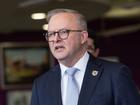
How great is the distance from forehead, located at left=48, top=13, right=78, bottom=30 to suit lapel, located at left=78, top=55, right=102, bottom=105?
0.68 feet

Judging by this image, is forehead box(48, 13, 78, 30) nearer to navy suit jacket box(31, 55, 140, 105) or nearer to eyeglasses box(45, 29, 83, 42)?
eyeglasses box(45, 29, 83, 42)

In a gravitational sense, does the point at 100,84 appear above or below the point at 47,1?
below

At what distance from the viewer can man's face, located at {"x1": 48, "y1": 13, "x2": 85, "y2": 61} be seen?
99.7 inches

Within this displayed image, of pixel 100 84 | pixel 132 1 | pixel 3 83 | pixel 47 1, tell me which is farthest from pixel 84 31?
pixel 3 83

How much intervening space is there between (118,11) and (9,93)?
6.44 feet

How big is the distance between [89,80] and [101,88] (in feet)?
0.25

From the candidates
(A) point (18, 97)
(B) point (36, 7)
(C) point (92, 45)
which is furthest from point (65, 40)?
(A) point (18, 97)

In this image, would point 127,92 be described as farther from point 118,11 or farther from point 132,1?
point 118,11

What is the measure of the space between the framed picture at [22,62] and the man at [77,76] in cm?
471

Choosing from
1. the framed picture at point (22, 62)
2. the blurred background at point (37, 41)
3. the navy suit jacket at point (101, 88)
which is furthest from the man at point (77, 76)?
the framed picture at point (22, 62)

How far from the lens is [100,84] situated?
2582 mm

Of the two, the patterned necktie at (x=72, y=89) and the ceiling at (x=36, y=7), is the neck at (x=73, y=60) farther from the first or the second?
the ceiling at (x=36, y=7)

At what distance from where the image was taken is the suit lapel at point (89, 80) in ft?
8.38

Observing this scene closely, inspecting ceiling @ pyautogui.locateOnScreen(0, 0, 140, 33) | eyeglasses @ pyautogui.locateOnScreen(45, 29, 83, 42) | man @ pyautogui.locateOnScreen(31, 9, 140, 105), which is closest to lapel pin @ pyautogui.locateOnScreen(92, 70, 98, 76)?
man @ pyautogui.locateOnScreen(31, 9, 140, 105)
